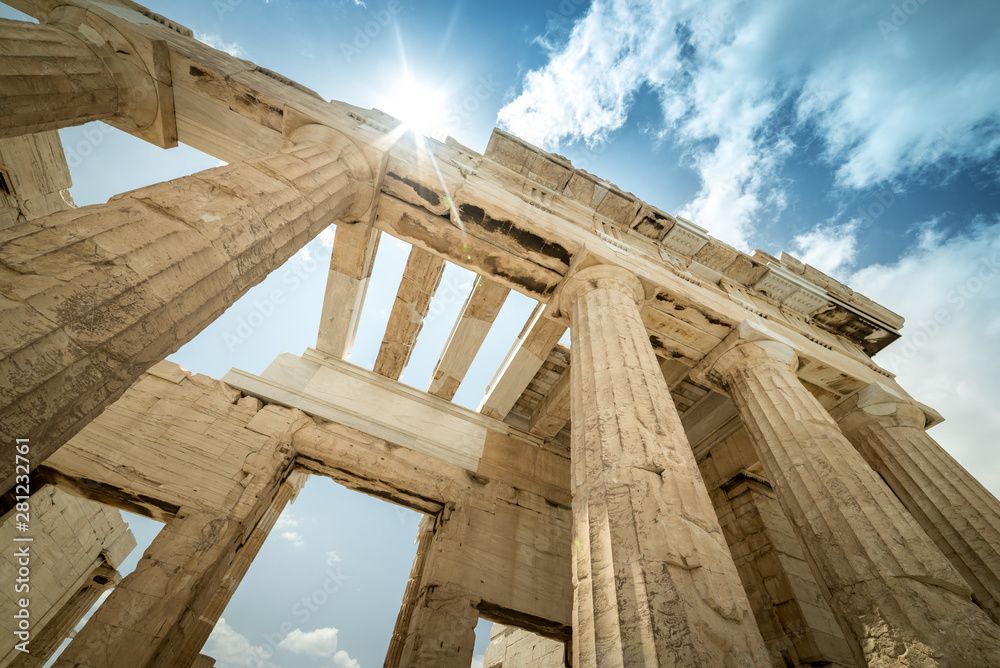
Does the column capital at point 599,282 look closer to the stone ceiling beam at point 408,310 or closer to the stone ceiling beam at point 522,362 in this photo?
the stone ceiling beam at point 522,362

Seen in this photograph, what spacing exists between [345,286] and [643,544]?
5.99 metres

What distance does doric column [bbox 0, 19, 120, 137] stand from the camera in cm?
330

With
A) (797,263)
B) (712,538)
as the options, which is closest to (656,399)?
(712,538)

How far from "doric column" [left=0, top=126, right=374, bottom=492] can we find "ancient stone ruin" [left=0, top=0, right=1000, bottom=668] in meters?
0.01

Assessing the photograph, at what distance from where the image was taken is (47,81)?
11.6 feet

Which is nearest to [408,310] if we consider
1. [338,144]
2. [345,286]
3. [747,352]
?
[345,286]

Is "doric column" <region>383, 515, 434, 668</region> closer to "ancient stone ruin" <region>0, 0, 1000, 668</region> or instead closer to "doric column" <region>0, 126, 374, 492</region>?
"ancient stone ruin" <region>0, 0, 1000, 668</region>

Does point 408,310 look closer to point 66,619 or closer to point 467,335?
point 467,335

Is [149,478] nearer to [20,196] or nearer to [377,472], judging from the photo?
[377,472]

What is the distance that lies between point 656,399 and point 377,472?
4454 millimetres

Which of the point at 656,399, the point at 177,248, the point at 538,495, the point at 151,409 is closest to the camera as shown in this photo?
the point at 177,248

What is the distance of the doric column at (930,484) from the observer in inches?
162

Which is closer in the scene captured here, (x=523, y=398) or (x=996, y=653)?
(x=996, y=653)

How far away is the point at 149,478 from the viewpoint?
4.89 metres
